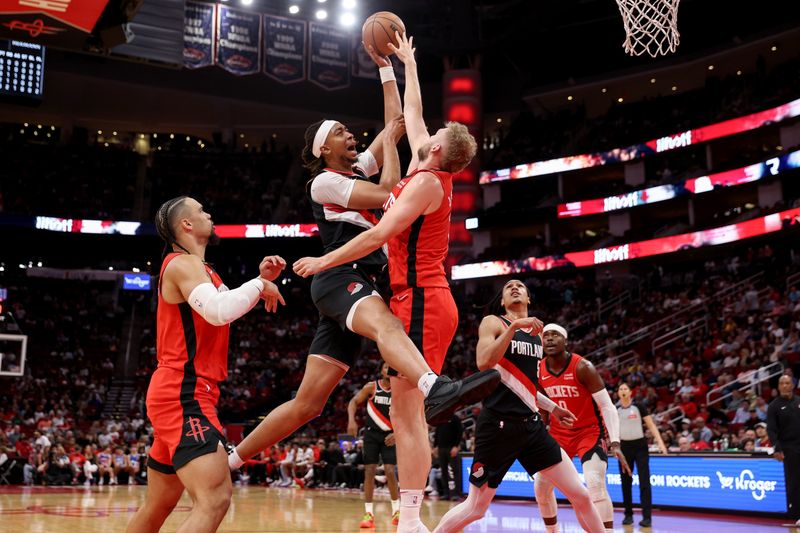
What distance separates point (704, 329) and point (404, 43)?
21265mm

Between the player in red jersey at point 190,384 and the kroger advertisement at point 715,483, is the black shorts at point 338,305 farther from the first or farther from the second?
the kroger advertisement at point 715,483

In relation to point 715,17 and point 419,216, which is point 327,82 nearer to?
point 715,17

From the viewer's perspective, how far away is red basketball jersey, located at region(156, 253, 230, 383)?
480cm

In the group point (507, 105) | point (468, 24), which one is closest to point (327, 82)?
point (468, 24)

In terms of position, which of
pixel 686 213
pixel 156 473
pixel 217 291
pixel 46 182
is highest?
pixel 46 182

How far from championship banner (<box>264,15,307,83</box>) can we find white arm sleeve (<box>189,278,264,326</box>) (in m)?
23.3

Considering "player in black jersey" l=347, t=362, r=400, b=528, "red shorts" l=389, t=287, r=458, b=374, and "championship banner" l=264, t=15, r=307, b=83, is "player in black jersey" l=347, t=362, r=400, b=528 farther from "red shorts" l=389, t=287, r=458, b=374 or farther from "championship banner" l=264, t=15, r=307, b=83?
"championship banner" l=264, t=15, r=307, b=83

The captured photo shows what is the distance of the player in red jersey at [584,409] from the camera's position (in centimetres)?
789

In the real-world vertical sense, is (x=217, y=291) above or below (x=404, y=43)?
below

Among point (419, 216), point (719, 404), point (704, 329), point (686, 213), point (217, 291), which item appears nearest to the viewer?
point (217, 291)

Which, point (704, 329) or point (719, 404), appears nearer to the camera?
point (719, 404)

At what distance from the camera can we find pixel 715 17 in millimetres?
34469

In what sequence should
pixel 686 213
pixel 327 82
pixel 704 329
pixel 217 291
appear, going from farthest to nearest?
pixel 686 213
pixel 327 82
pixel 704 329
pixel 217 291

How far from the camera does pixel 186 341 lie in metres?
4.82
